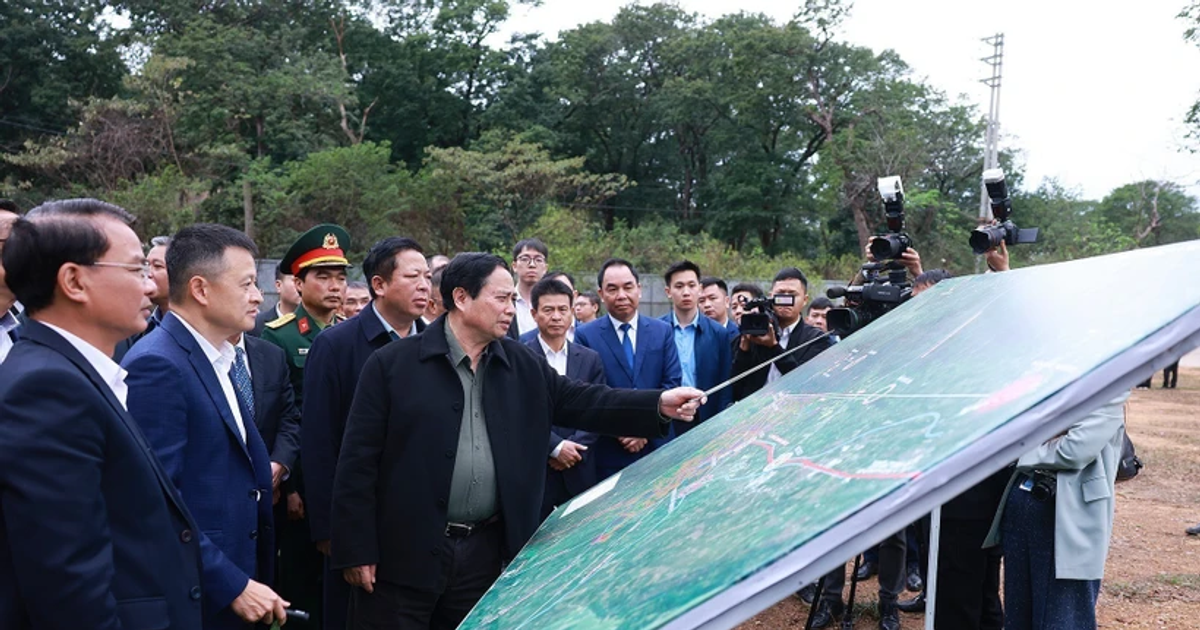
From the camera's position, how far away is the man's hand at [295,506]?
333 centimetres

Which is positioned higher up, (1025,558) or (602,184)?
(602,184)

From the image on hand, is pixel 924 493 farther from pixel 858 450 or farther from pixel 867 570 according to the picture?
pixel 867 570

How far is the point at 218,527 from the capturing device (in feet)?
7.38

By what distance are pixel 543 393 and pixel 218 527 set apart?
94 centimetres

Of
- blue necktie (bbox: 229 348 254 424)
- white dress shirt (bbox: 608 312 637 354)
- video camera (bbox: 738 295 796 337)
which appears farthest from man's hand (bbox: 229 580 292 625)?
white dress shirt (bbox: 608 312 637 354)

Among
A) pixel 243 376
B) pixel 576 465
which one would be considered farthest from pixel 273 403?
pixel 576 465

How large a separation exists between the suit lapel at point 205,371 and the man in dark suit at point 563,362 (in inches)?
59.2

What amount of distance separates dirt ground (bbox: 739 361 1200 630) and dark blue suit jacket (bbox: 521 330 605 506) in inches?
49.1

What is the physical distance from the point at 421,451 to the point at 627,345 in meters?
2.04

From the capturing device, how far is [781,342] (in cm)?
453

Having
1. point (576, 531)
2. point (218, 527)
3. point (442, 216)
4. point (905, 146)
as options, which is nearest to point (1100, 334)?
point (576, 531)

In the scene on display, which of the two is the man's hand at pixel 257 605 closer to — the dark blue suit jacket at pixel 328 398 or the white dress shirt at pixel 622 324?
the dark blue suit jacket at pixel 328 398

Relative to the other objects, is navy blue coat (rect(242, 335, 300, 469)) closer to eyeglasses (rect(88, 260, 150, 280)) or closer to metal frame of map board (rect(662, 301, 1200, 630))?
eyeglasses (rect(88, 260, 150, 280))

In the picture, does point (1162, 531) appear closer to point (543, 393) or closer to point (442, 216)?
point (543, 393)
